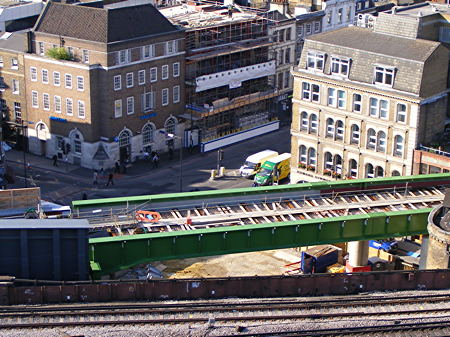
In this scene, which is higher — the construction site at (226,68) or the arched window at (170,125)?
the construction site at (226,68)

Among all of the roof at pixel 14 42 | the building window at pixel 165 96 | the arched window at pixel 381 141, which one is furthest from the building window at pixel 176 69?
the arched window at pixel 381 141

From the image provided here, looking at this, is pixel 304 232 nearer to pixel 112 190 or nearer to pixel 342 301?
pixel 342 301

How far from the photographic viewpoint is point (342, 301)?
66125 mm

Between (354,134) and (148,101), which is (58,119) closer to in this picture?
(148,101)

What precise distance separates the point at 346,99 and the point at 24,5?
1706 inches

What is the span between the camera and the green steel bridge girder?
66250 mm

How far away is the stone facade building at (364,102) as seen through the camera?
89.8 metres

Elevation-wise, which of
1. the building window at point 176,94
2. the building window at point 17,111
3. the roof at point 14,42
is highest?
the roof at point 14,42

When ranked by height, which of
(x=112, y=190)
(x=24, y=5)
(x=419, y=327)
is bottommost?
(x=112, y=190)

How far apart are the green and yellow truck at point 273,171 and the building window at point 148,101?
15.1m

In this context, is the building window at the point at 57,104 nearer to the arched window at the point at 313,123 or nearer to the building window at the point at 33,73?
the building window at the point at 33,73

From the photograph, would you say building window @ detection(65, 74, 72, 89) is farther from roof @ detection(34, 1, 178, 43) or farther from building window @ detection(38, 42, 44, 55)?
building window @ detection(38, 42, 44, 55)

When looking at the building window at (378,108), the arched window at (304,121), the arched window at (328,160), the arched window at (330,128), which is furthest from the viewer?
the arched window at (304,121)

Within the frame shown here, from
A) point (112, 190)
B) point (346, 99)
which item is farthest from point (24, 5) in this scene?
point (346, 99)
